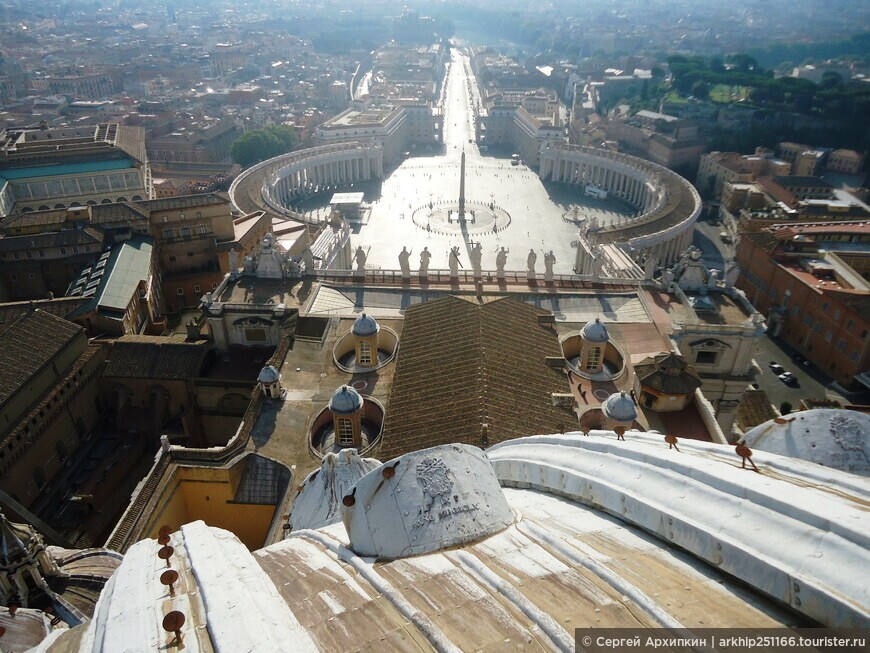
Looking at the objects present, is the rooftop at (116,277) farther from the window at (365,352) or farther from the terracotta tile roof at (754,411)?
the terracotta tile roof at (754,411)

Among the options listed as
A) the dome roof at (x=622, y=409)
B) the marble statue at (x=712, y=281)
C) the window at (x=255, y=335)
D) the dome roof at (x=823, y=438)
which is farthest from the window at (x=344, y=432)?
the marble statue at (x=712, y=281)

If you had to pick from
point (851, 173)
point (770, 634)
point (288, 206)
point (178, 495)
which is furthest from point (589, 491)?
point (851, 173)

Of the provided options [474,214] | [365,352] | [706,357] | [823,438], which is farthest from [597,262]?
[474,214]

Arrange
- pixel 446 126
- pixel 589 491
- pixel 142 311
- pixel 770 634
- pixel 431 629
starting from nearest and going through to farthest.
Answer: pixel 770 634 → pixel 431 629 → pixel 589 491 → pixel 142 311 → pixel 446 126

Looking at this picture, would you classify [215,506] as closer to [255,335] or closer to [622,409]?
[255,335]

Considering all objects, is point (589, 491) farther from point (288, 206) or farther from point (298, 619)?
point (288, 206)

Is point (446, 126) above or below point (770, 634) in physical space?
below
